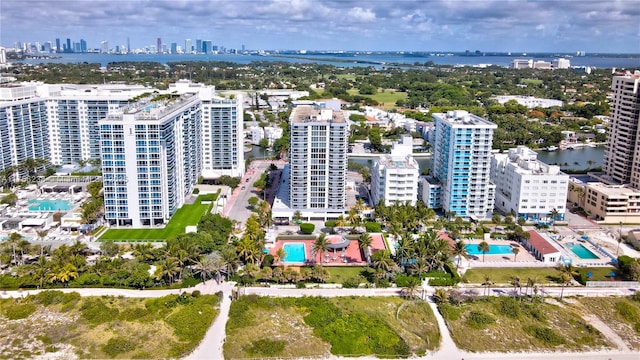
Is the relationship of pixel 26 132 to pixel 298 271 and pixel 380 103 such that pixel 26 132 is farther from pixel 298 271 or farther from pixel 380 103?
pixel 380 103

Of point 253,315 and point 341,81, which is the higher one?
point 341,81

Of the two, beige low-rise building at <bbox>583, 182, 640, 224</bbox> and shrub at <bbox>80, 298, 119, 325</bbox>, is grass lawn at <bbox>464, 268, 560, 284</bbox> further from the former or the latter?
shrub at <bbox>80, 298, 119, 325</bbox>

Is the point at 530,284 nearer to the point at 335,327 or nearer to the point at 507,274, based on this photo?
the point at 507,274

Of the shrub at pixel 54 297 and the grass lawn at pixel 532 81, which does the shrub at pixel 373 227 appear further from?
the grass lawn at pixel 532 81

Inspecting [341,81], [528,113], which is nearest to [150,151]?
[528,113]

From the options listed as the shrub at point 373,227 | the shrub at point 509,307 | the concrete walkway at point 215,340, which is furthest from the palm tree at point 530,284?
the concrete walkway at point 215,340

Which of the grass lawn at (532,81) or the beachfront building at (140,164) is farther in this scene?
the grass lawn at (532,81)
